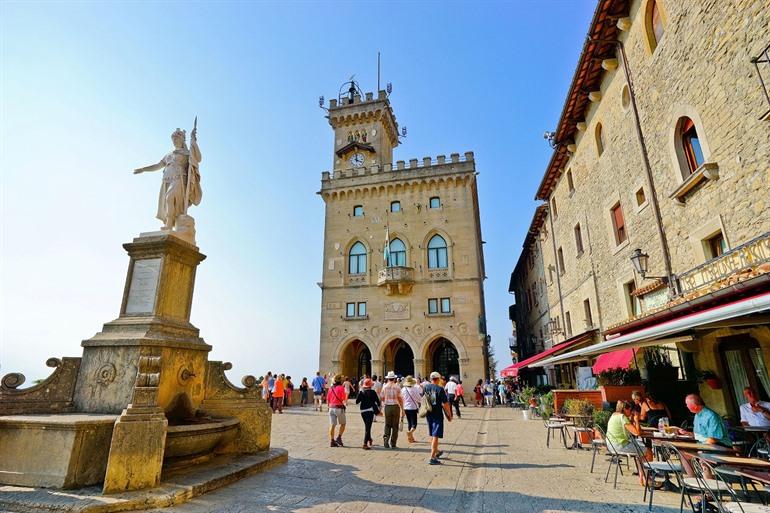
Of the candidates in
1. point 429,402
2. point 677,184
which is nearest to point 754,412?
point 429,402

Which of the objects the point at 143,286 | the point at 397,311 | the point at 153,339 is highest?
the point at 397,311

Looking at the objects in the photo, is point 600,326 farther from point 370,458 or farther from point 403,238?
point 403,238

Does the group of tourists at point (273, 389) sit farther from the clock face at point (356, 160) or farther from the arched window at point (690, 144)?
the clock face at point (356, 160)

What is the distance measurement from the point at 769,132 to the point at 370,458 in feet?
30.0

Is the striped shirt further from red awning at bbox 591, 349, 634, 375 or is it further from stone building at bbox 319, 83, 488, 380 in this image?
stone building at bbox 319, 83, 488, 380

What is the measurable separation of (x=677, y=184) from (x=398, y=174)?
19985mm

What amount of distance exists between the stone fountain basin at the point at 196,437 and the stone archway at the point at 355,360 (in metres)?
20.2

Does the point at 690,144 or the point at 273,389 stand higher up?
the point at 690,144

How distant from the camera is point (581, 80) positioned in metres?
14.0

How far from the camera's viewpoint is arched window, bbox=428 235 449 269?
26.3 metres

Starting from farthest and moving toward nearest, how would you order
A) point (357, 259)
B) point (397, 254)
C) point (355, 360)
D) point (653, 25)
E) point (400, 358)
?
point (400, 358), point (355, 360), point (357, 259), point (397, 254), point (653, 25)

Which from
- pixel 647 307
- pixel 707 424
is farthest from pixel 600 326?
pixel 707 424

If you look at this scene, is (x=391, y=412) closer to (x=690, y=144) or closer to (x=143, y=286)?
(x=143, y=286)

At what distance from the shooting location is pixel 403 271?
1010 inches
